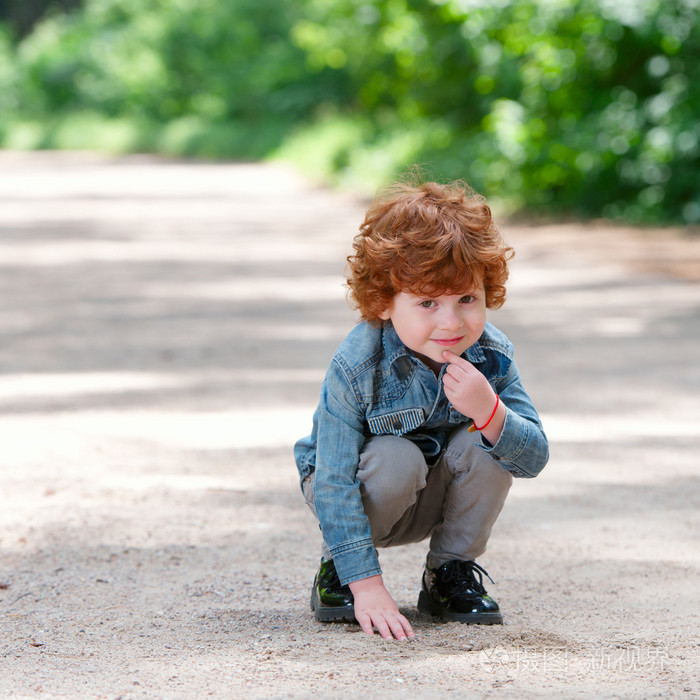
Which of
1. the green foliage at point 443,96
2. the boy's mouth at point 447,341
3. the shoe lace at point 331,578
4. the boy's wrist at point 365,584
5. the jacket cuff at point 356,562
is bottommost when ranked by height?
the shoe lace at point 331,578

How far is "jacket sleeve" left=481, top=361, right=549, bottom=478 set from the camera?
2488mm

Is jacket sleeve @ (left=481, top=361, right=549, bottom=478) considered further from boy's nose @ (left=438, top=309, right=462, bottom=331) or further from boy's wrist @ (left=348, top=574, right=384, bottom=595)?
boy's wrist @ (left=348, top=574, right=384, bottom=595)

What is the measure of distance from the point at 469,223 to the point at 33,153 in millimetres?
31167

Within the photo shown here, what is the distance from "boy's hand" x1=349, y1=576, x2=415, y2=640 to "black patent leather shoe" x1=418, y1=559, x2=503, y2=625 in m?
0.18

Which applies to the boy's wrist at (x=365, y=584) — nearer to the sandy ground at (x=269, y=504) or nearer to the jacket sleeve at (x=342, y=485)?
the jacket sleeve at (x=342, y=485)

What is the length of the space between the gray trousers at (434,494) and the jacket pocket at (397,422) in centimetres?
2

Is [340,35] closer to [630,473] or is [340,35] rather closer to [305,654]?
[630,473]

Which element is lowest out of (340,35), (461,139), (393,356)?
(393,356)

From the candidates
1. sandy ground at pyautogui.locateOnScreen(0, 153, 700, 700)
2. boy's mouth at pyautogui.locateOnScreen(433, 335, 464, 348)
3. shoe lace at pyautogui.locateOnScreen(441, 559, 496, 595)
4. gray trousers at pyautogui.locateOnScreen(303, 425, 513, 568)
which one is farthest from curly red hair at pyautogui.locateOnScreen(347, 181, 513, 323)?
sandy ground at pyautogui.locateOnScreen(0, 153, 700, 700)

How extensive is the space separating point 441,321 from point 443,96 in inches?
643

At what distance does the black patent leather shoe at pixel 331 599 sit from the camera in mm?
2645

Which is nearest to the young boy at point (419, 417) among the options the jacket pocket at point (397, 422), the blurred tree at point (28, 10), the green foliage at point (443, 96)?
the jacket pocket at point (397, 422)

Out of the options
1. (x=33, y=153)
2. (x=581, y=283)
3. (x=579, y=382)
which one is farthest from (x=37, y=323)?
(x=33, y=153)

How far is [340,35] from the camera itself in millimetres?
21000
